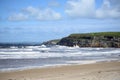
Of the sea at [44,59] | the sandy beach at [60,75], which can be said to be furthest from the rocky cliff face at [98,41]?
the sandy beach at [60,75]

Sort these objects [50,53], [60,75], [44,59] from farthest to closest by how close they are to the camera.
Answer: [50,53], [44,59], [60,75]

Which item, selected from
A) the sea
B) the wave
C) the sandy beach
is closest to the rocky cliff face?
the wave

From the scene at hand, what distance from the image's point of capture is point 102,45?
252 ft

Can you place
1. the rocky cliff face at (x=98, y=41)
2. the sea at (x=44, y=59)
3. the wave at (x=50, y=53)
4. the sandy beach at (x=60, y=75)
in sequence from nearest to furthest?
the sandy beach at (x=60, y=75)
the sea at (x=44, y=59)
the wave at (x=50, y=53)
the rocky cliff face at (x=98, y=41)

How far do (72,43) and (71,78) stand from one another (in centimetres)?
7749

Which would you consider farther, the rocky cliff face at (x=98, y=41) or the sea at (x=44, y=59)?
the rocky cliff face at (x=98, y=41)

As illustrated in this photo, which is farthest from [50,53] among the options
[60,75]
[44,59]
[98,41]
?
[98,41]

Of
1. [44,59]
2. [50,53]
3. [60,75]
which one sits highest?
[50,53]

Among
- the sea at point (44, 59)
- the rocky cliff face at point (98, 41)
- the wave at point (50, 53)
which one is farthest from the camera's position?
the rocky cliff face at point (98, 41)

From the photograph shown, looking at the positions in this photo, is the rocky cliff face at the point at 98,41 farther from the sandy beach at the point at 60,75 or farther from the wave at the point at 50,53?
the sandy beach at the point at 60,75

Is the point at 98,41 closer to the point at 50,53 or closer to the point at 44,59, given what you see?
the point at 50,53

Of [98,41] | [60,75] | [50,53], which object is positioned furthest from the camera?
[98,41]

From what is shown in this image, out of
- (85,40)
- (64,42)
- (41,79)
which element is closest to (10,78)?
(41,79)

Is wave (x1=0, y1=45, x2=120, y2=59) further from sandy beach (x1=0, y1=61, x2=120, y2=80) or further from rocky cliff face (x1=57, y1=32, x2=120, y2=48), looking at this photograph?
rocky cliff face (x1=57, y1=32, x2=120, y2=48)
